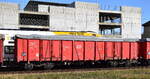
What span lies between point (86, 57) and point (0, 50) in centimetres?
818

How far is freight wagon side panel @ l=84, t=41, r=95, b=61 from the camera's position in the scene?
94.9 feet

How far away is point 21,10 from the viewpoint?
A: 65.8 m

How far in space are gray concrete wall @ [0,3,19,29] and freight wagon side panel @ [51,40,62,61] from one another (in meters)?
37.6

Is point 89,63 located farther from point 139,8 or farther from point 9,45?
point 139,8

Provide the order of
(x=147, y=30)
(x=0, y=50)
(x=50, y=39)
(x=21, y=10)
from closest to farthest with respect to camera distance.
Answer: (x=0, y=50) → (x=50, y=39) → (x=21, y=10) → (x=147, y=30)

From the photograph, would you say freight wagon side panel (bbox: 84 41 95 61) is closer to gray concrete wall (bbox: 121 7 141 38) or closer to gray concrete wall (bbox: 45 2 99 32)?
gray concrete wall (bbox: 45 2 99 32)

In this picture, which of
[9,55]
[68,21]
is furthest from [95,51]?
[68,21]

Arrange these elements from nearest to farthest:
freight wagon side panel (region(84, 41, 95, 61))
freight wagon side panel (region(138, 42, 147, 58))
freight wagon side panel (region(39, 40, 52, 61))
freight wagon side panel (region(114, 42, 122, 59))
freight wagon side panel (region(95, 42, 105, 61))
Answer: freight wagon side panel (region(39, 40, 52, 61)) < freight wagon side panel (region(84, 41, 95, 61)) < freight wagon side panel (region(95, 42, 105, 61)) < freight wagon side panel (region(114, 42, 122, 59)) < freight wagon side panel (region(138, 42, 147, 58))

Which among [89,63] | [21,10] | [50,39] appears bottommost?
[89,63]

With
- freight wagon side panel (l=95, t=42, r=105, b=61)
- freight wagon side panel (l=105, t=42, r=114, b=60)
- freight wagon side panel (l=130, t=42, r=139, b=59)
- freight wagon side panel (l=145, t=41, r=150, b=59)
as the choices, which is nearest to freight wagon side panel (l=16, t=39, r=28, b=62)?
freight wagon side panel (l=95, t=42, r=105, b=61)

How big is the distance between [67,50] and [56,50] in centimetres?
Result: 108

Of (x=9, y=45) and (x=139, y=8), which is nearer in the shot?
(x=9, y=45)

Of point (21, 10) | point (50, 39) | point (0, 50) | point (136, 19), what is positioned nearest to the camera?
point (0, 50)

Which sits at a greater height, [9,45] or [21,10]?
[21,10]
